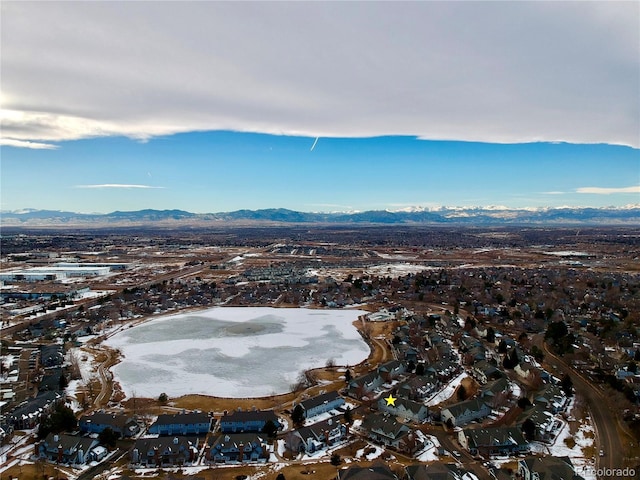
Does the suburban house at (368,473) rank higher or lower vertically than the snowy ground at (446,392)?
higher

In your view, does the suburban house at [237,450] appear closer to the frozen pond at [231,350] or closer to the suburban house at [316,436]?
the suburban house at [316,436]

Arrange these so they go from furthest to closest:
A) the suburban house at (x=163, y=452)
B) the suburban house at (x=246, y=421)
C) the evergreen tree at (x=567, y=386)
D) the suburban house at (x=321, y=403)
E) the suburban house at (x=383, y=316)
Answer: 1. the suburban house at (x=383, y=316)
2. the evergreen tree at (x=567, y=386)
3. the suburban house at (x=321, y=403)
4. the suburban house at (x=246, y=421)
5. the suburban house at (x=163, y=452)

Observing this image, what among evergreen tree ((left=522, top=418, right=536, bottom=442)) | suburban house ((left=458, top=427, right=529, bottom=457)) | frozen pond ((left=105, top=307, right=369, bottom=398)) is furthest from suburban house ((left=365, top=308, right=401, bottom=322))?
suburban house ((left=458, top=427, right=529, bottom=457))

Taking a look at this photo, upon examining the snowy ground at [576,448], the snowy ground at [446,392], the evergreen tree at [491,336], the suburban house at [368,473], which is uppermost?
the suburban house at [368,473]

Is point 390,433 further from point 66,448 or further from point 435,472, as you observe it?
point 66,448

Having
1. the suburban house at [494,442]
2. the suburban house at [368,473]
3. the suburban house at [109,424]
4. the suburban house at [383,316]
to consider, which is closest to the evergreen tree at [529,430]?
the suburban house at [494,442]
